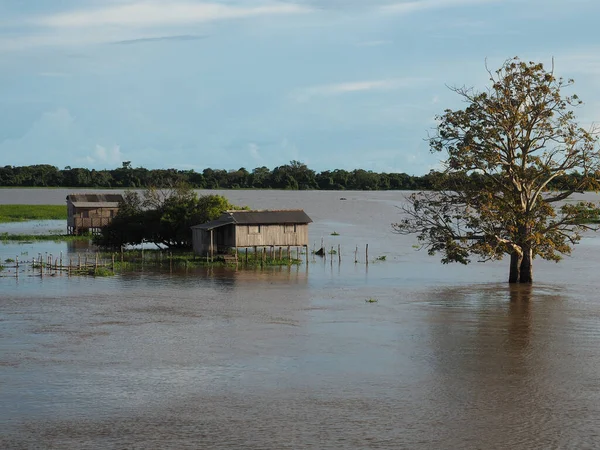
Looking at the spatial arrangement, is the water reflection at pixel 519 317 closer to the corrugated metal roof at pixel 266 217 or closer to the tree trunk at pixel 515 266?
the tree trunk at pixel 515 266

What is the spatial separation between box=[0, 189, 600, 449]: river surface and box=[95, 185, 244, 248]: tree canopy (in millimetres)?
15560

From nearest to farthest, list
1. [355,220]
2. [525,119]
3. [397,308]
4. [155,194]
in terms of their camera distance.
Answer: [397,308] → [525,119] → [155,194] → [355,220]

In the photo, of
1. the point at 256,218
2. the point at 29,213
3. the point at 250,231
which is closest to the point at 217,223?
the point at 250,231

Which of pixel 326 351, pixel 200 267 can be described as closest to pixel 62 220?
pixel 200 267

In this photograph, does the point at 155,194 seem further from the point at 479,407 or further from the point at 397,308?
the point at 479,407

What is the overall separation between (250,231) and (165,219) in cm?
934

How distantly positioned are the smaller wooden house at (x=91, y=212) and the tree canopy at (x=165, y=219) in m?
12.6

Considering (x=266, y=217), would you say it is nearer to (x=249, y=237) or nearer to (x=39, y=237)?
(x=249, y=237)

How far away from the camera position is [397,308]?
125 ft

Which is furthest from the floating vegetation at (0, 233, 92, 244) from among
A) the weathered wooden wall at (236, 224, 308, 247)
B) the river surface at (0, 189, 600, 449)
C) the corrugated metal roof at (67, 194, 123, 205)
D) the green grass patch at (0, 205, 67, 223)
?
the river surface at (0, 189, 600, 449)

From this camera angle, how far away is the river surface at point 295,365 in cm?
1959

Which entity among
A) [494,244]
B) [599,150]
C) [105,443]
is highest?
[599,150]

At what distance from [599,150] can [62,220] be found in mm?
76664

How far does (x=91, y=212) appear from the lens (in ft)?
263
